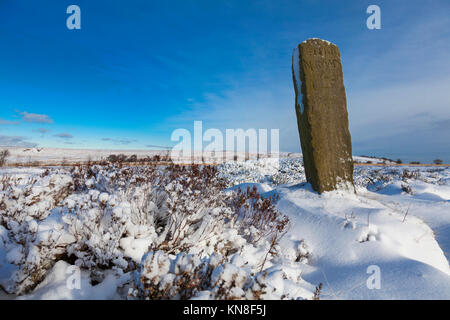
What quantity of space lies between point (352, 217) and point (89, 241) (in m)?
3.68

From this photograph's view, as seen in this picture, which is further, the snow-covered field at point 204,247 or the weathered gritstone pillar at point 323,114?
the weathered gritstone pillar at point 323,114

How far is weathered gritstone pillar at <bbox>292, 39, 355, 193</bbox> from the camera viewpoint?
4.67m

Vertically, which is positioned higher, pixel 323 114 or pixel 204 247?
pixel 323 114

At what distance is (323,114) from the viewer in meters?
4.71

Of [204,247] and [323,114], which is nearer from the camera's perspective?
[204,247]

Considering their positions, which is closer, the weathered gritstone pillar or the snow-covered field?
the snow-covered field

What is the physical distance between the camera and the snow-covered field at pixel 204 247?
159 centimetres

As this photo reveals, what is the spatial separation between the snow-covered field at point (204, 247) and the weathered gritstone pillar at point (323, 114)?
0.60m

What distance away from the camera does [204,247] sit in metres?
2.71

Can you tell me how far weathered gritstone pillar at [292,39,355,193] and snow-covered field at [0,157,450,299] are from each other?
1.98ft

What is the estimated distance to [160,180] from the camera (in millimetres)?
4461

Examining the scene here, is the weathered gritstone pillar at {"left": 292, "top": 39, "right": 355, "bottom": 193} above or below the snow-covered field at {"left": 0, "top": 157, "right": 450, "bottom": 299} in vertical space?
above

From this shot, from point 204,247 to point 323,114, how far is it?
369 cm
